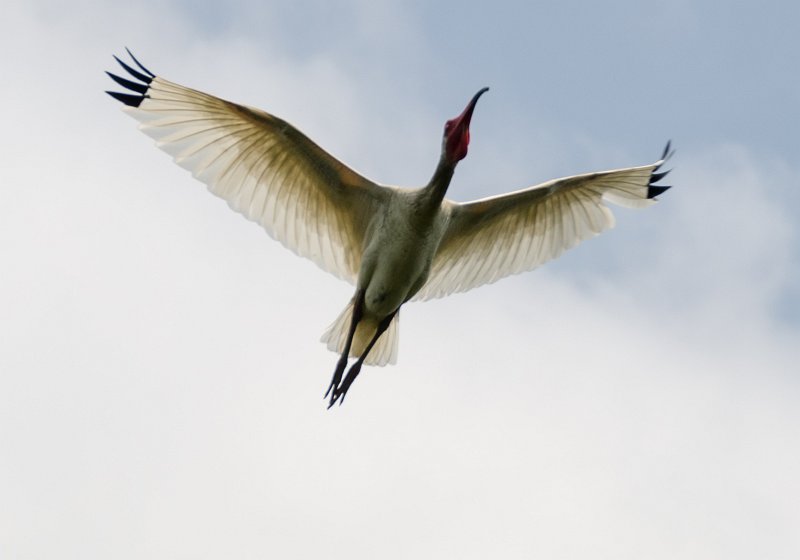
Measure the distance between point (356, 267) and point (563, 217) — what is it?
2403mm

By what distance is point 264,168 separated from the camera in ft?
50.6

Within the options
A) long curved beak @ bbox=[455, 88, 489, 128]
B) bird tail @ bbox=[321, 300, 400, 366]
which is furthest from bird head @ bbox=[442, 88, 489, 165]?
bird tail @ bbox=[321, 300, 400, 366]

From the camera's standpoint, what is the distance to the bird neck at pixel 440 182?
14.7 meters

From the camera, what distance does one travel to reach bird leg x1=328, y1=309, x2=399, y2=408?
1566 centimetres

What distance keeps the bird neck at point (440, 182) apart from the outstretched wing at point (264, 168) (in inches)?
24.9

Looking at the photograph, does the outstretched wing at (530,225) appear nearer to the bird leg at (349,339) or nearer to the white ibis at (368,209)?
the white ibis at (368,209)

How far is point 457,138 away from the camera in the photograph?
1488 centimetres

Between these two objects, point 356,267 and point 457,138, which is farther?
point 356,267

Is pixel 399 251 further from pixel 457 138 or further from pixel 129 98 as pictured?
pixel 129 98

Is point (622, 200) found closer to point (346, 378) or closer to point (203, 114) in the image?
point (346, 378)

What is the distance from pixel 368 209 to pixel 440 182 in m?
0.99

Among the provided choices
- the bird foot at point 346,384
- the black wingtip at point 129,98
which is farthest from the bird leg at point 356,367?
the black wingtip at point 129,98

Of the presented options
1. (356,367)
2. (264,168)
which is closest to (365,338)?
(356,367)

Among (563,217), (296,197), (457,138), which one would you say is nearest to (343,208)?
(296,197)
